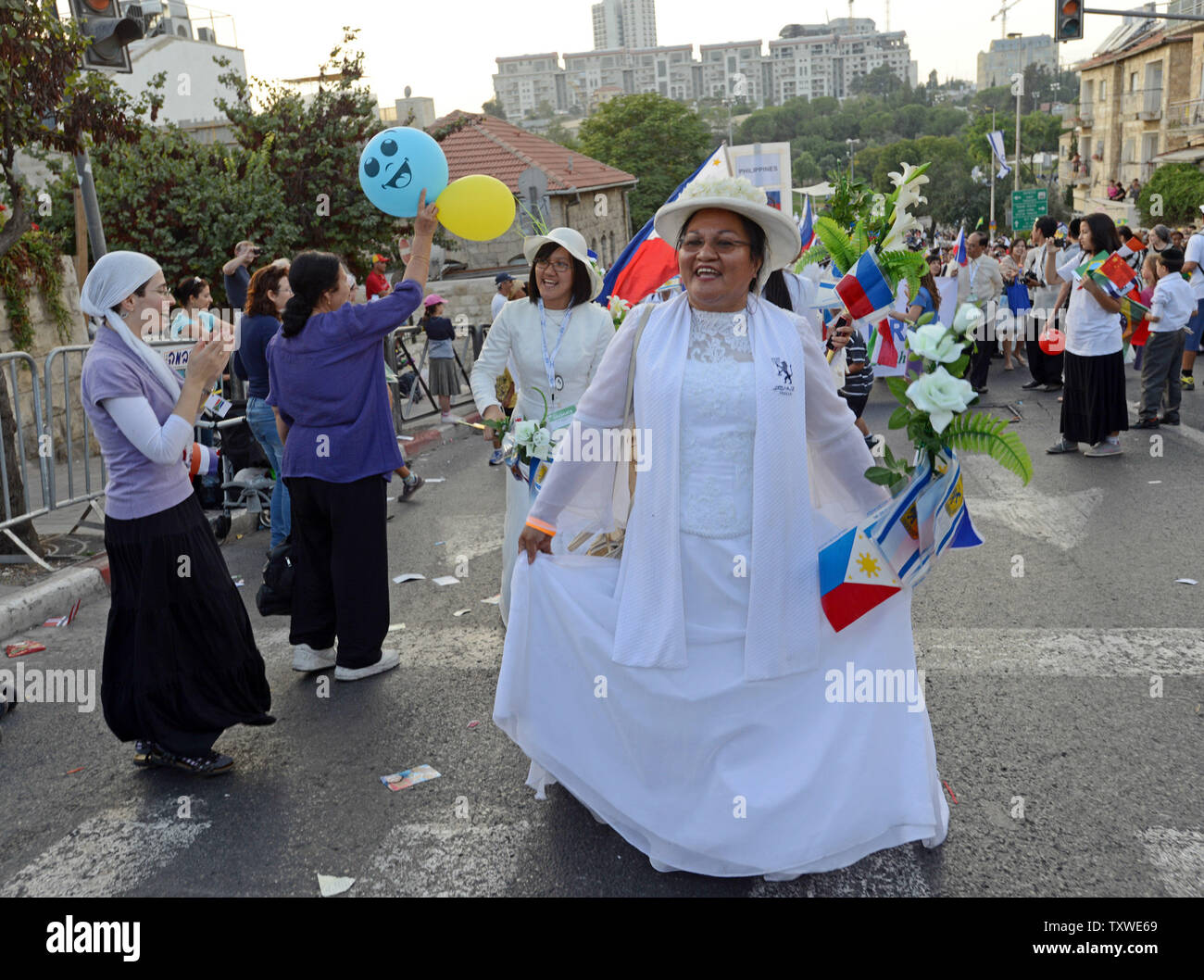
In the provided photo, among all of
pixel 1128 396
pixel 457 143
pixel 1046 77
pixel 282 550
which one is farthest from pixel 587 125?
pixel 1046 77

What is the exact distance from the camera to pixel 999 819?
381 cm

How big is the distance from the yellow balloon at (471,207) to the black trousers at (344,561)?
4.74 feet

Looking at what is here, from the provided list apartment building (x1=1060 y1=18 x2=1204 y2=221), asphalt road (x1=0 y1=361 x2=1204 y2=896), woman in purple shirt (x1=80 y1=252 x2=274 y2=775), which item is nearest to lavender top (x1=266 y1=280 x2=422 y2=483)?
woman in purple shirt (x1=80 y1=252 x2=274 y2=775)

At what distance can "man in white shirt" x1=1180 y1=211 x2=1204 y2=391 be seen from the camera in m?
13.0

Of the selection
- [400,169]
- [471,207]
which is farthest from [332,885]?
[471,207]

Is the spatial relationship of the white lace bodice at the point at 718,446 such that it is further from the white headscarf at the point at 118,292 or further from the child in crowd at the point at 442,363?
the child in crowd at the point at 442,363

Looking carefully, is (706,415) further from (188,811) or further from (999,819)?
(188,811)

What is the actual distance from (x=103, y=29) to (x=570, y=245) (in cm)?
456

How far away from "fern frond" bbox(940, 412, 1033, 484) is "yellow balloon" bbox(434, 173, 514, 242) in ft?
10.1

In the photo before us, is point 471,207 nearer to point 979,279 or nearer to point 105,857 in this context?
point 105,857

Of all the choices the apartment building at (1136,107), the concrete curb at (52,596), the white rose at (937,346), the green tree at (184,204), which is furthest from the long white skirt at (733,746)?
the apartment building at (1136,107)

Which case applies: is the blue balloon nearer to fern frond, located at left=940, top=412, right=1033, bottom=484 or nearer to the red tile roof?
fern frond, located at left=940, top=412, right=1033, bottom=484

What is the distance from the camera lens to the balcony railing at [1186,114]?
52.8 meters
